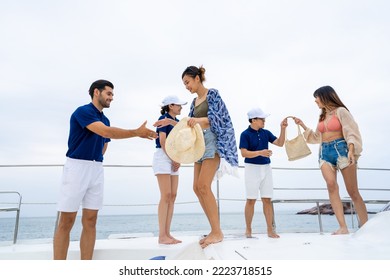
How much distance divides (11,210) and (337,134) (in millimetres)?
3481

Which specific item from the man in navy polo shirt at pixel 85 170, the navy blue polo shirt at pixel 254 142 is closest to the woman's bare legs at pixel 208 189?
the man in navy polo shirt at pixel 85 170

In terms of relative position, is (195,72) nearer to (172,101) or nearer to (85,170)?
(172,101)

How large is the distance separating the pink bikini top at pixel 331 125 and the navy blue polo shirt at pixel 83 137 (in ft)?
7.40

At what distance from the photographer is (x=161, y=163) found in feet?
10.6

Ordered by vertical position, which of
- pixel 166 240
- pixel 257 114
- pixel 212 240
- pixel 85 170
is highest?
pixel 257 114

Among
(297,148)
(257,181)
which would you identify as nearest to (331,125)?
(297,148)

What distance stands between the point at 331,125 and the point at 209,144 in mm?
1399

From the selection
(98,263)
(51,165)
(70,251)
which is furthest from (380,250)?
(51,165)

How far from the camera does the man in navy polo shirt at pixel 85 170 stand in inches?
95.5

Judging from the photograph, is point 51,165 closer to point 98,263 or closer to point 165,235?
point 165,235

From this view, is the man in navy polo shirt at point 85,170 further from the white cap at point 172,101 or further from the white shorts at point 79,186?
the white cap at point 172,101

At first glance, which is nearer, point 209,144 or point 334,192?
point 209,144

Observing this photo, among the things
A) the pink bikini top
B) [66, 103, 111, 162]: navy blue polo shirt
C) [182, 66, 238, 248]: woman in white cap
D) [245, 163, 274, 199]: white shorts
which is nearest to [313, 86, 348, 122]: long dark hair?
the pink bikini top

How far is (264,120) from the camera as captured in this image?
3.61 m
